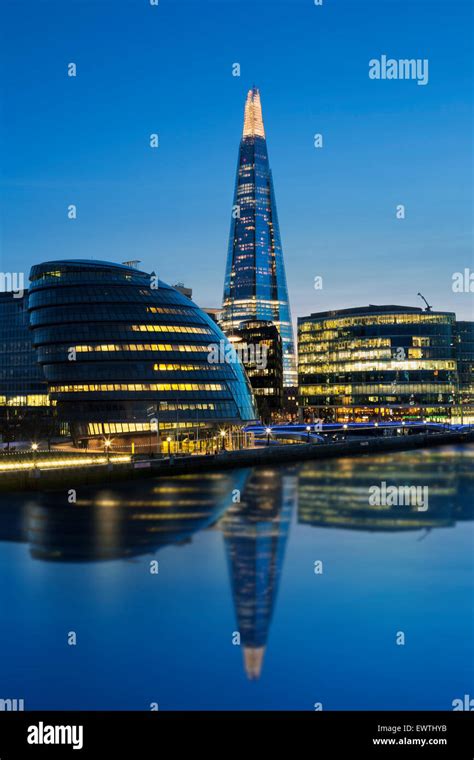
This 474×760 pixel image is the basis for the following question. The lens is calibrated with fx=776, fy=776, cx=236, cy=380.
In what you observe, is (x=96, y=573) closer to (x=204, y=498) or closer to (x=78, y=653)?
(x=78, y=653)

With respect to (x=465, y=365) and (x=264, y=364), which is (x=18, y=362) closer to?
(x=264, y=364)

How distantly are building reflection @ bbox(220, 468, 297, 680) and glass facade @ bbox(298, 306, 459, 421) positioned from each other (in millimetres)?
111909

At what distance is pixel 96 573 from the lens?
117ft

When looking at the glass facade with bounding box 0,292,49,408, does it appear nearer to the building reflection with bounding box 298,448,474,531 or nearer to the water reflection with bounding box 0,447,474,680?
the building reflection with bounding box 298,448,474,531

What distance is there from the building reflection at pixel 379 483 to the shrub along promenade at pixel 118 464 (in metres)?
4.60

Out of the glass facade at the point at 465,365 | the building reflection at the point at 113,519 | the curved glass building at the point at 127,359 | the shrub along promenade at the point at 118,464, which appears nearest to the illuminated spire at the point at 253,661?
the building reflection at the point at 113,519

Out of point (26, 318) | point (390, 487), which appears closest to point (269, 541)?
point (390, 487)

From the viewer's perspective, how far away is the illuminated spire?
24.8 meters

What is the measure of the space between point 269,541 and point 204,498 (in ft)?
55.5

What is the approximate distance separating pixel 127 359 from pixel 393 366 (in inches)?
3630

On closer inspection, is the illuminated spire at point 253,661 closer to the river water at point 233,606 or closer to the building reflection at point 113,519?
the river water at point 233,606

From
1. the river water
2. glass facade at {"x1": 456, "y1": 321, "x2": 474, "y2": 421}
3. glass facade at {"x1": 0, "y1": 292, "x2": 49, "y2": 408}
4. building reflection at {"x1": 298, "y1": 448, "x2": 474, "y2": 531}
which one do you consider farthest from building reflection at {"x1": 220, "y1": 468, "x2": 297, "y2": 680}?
glass facade at {"x1": 456, "y1": 321, "x2": 474, "y2": 421}

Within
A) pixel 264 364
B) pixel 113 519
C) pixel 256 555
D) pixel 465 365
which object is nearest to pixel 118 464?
pixel 113 519

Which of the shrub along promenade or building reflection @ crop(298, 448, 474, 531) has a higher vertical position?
the shrub along promenade
